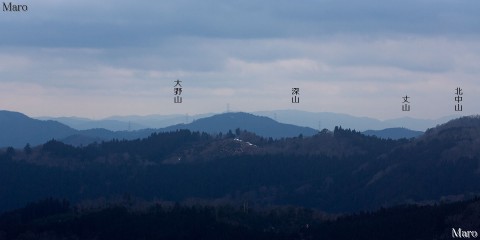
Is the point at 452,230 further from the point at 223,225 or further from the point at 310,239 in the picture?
the point at 223,225

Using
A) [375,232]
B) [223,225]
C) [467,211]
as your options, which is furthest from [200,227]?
[467,211]

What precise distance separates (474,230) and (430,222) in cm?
1975

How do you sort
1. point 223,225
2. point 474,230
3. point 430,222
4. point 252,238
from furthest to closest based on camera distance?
point 223,225, point 252,238, point 430,222, point 474,230

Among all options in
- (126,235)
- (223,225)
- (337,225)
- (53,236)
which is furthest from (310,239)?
(53,236)

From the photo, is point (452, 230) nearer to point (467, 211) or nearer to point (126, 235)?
point (467, 211)

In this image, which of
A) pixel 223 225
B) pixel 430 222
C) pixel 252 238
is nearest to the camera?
pixel 430 222

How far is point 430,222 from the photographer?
172m

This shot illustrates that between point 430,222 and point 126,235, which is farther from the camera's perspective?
point 126,235

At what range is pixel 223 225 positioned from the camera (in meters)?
197

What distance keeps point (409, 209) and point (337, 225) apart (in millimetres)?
15866
